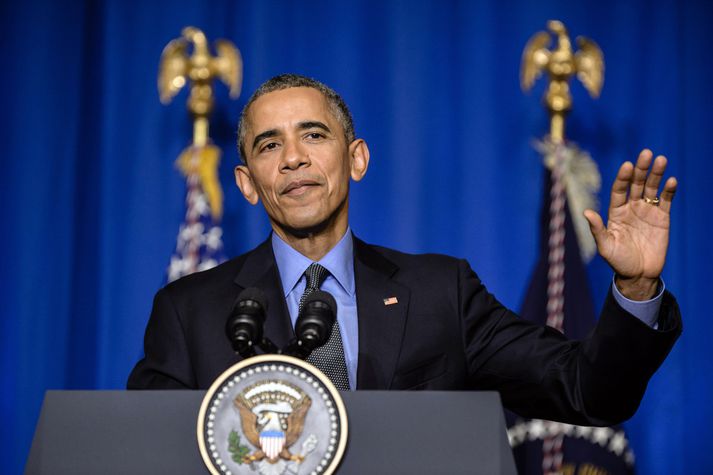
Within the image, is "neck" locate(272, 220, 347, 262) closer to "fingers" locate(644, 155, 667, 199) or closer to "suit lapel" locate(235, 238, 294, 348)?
"suit lapel" locate(235, 238, 294, 348)

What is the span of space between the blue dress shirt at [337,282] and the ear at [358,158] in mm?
172

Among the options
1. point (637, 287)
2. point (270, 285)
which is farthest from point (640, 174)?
point (270, 285)

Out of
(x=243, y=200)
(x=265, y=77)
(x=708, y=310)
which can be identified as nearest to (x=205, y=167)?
(x=243, y=200)

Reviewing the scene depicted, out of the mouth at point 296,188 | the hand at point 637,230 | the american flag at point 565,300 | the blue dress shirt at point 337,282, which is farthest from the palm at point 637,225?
the american flag at point 565,300

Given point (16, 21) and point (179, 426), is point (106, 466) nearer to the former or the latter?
point (179, 426)

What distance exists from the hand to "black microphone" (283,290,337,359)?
0.51 meters

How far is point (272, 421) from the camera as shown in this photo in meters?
1.15

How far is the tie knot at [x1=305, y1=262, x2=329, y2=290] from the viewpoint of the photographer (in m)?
1.93

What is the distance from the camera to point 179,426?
1.18 m

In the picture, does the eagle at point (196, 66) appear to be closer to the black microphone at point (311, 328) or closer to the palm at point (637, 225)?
the palm at point (637, 225)

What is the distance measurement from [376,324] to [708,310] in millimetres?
1974

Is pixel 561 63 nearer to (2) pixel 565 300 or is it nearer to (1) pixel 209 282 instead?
(2) pixel 565 300

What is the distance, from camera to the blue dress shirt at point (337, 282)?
185 centimetres

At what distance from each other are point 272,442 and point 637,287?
0.72 metres
